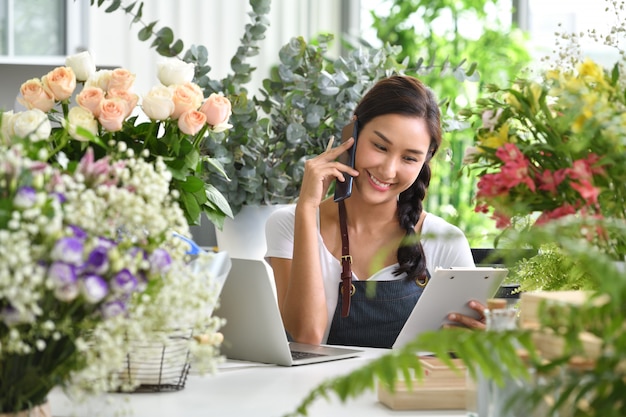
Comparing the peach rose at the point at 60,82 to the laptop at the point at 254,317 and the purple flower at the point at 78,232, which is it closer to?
the laptop at the point at 254,317

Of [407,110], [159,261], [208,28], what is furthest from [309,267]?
[208,28]

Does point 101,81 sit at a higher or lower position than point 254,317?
higher

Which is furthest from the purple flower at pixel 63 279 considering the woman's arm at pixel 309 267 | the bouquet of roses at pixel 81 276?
the woman's arm at pixel 309 267

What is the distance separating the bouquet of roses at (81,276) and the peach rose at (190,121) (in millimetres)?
500

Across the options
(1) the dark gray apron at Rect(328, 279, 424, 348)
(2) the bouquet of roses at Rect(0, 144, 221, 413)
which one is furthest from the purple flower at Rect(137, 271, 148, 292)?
(1) the dark gray apron at Rect(328, 279, 424, 348)

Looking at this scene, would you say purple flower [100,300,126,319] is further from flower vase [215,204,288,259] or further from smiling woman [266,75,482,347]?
flower vase [215,204,288,259]

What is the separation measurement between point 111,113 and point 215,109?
0.71 ft

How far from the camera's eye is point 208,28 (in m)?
4.18

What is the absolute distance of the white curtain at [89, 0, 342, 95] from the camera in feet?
12.9

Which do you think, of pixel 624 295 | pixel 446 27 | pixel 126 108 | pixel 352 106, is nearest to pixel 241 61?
pixel 352 106

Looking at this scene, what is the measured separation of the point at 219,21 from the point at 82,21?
72cm

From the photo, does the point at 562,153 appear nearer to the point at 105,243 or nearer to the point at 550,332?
the point at 550,332

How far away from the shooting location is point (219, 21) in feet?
13.8

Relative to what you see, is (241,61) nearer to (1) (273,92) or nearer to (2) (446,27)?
(1) (273,92)
